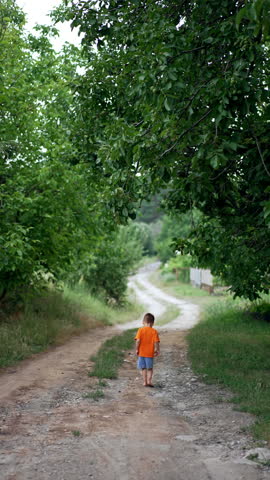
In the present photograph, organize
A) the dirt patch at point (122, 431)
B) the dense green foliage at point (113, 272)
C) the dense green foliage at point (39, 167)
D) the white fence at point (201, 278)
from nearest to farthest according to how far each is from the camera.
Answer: the dirt patch at point (122, 431)
the dense green foliage at point (39, 167)
the dense green foliage at point (113, 272)
the white fence at point (201, 278)

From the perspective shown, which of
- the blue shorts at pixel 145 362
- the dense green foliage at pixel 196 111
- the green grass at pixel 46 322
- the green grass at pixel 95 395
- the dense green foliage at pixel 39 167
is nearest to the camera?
the dense green foliage at pixel 196 111

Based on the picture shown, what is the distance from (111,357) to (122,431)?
602 centimetres

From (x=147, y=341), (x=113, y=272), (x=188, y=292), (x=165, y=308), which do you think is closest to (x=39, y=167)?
(x=147, y=341)

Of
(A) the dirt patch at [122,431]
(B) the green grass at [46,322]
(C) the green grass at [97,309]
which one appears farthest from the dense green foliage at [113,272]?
(A) the dirt patch at [122,431]

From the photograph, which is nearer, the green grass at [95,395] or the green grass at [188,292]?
the green grass at [95,395]

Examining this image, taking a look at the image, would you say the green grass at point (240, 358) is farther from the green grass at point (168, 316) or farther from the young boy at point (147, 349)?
the green grass at point (168, 316)

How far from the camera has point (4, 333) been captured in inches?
506

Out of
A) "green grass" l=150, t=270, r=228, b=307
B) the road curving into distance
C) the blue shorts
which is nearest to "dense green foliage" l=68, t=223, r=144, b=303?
the road curving into distance

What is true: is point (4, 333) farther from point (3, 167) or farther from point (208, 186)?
point (208, 186)

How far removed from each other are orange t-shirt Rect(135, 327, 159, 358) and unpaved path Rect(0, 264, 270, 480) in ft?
2.13

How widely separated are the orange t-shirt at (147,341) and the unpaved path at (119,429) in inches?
25.6

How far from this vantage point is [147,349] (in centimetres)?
970

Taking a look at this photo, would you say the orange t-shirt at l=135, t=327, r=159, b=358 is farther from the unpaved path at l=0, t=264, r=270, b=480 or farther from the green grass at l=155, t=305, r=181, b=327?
the green grass at l=155, t=305, r=181, b=327

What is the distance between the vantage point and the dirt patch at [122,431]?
17.0 feet
